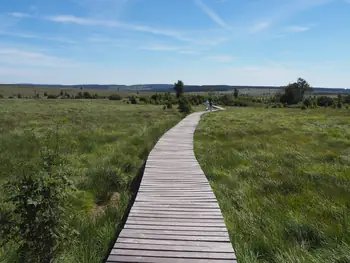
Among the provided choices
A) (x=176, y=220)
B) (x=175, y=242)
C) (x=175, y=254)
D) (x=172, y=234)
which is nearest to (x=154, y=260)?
(x=175, y=254)

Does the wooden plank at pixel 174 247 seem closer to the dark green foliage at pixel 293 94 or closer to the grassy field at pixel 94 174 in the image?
the grassy field at pixel 94 174

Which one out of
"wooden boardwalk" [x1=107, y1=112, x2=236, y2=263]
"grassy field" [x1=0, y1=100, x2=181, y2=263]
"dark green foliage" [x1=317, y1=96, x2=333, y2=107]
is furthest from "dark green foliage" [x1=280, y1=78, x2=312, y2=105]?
"wooden boardwalk" [x1=107, y1=112, x2=236, y2=263]

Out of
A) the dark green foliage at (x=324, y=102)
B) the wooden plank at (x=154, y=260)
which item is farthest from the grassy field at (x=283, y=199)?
the dark green foliage at (x=324, y=102)

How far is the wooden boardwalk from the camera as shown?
3.11m

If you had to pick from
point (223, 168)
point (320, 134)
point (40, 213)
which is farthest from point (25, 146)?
point (320, 134)

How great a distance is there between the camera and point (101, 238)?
3.70 meters

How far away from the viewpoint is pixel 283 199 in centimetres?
523

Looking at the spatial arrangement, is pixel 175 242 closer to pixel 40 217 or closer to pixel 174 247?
pixel 174 247

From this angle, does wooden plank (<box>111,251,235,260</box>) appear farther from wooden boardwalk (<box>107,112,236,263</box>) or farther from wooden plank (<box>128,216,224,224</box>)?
wooden plank (<box>128,216,224,224</box>)

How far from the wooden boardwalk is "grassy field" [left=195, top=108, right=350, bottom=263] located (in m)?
0.31

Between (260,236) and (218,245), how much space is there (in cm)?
79

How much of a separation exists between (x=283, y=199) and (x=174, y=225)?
2.50 m

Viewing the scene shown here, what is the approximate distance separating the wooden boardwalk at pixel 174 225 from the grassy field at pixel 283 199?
1.00 feet

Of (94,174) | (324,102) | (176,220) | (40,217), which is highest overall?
(40,217)
